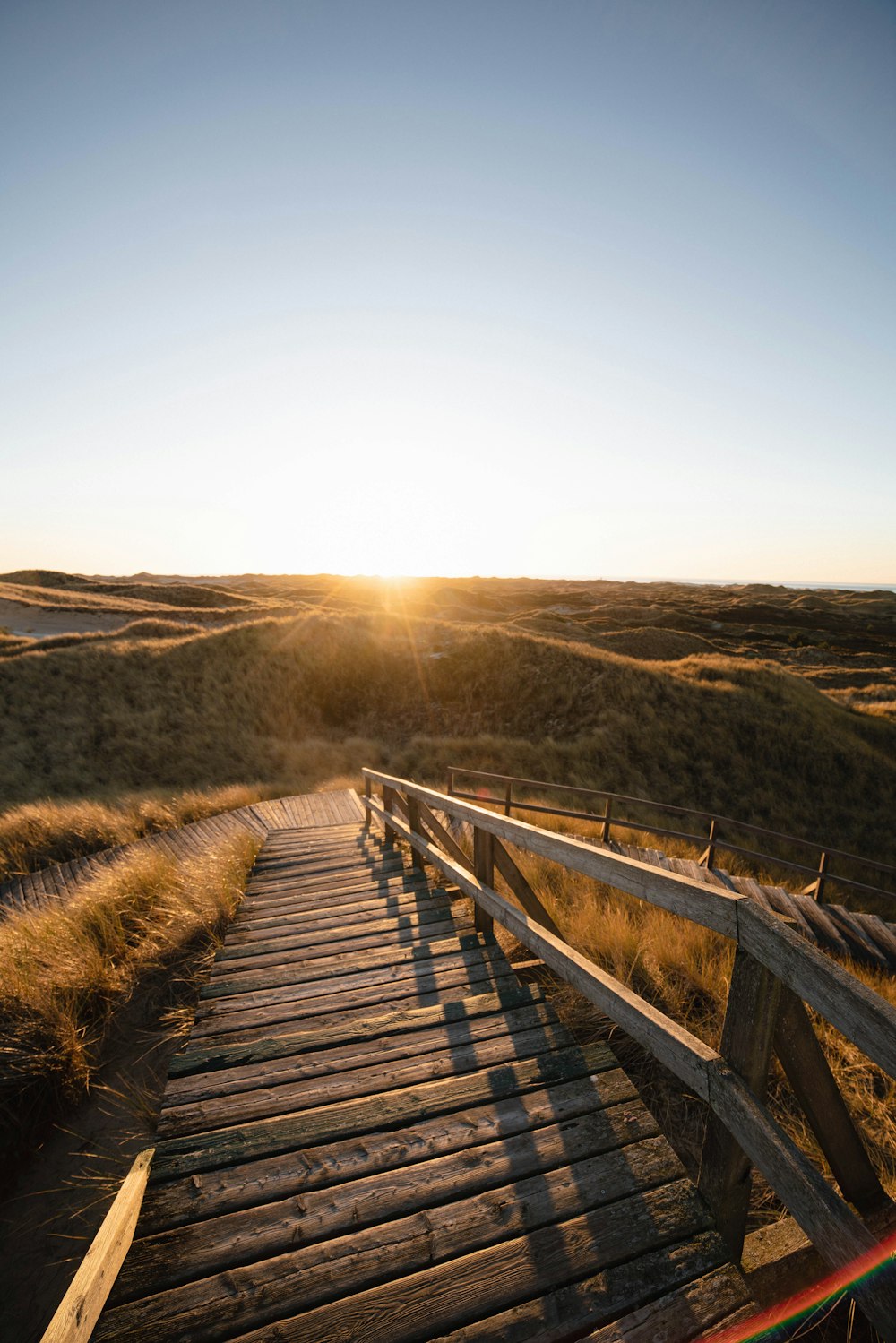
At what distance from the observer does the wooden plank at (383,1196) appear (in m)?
2.00

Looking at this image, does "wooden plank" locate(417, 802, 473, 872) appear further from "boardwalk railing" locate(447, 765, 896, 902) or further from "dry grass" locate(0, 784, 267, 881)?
"dry grass" locate(0, 784, 267, 881)

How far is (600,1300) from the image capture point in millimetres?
1825

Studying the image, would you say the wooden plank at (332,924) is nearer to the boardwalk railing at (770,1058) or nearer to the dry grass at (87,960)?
the dry grass at (87,960)

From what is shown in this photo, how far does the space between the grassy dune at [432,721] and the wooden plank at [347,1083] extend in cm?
1098

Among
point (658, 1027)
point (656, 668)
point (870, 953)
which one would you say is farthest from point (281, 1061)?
point (656, 668)

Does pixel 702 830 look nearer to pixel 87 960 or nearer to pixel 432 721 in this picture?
pixel 432 721

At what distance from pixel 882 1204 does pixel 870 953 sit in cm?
662

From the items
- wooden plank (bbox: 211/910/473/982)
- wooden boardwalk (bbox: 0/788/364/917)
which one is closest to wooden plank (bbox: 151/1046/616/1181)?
wooden plank (bbox: 211/910/473/982)

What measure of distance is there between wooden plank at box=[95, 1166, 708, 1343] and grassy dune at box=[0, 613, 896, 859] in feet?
38.9

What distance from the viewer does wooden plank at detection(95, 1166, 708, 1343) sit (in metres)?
1.81

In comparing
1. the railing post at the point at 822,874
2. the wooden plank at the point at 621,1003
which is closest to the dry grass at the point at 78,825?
the wooden plank at the point at 621,1003

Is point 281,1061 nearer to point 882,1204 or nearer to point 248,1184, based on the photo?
point 248,1184

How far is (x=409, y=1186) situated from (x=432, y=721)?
788 inches

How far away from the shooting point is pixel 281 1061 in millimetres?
2982
